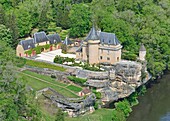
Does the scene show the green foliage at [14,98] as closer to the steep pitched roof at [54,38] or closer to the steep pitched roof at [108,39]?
the steep pitched roof at [108,39]

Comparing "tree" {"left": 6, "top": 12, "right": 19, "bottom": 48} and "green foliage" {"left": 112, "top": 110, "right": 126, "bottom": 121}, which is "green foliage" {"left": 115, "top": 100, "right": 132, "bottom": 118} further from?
"tree" {"left": 6, "top": 12, "right": 19, "bottom": 48}

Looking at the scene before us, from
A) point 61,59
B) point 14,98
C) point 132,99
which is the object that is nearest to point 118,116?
point 132,99

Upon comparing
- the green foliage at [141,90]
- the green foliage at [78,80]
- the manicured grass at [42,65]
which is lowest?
the green foliage at [141,90]

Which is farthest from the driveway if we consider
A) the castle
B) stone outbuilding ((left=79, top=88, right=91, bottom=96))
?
stone outbuilding ((left=79, top=88, right=91, bottom=96))

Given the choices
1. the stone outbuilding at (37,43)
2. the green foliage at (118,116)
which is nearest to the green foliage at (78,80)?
the green foliage at (118,116)

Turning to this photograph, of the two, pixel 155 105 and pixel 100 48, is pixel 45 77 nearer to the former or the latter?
pixel 100 48
